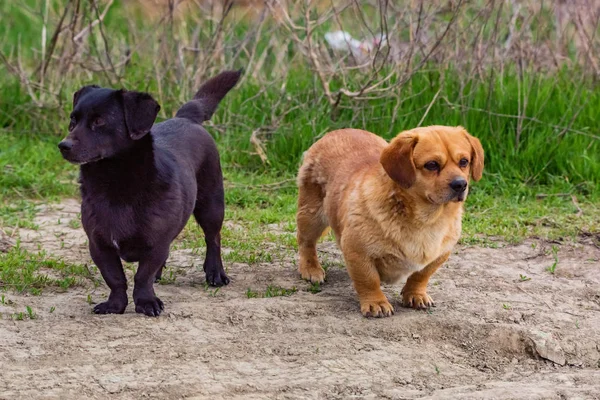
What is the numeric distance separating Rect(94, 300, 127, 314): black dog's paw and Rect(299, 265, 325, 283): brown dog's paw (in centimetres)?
124

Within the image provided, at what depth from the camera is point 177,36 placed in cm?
888

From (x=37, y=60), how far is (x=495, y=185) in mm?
4594

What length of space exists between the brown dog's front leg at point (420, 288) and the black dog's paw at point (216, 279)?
3.60ft

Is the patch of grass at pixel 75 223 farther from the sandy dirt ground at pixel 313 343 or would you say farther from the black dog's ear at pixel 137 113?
the black dog's ear at pixel 137 113

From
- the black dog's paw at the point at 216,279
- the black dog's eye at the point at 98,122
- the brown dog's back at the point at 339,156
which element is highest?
the black dog's eye at the point at 98,122

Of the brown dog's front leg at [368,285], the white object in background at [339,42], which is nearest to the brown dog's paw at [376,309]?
the brown dog's front leg at [368,285]

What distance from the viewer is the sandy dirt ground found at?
13.0 feet

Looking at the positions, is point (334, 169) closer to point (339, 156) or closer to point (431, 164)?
point (339, 156)

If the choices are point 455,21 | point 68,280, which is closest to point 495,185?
point 455,21

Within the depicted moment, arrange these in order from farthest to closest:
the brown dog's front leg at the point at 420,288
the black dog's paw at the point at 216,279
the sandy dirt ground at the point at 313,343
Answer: the black dog's paw at the point at 216,279
the brown dog's front leg at the point at 420,288
the sandy dirt ground at the point at 313,343

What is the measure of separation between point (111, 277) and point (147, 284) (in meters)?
0.18

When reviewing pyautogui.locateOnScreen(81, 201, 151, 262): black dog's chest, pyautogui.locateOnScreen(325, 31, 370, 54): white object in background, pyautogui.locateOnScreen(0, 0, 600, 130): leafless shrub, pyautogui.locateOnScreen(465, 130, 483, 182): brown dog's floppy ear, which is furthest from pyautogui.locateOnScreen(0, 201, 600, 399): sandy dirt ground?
pyautogui.locateOnScreen(325, 31, 370, 54): white object in background

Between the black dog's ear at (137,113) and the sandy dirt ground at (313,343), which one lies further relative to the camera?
the black dog's ear at (137,113)

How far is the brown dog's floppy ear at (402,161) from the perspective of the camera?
4.68 meters
